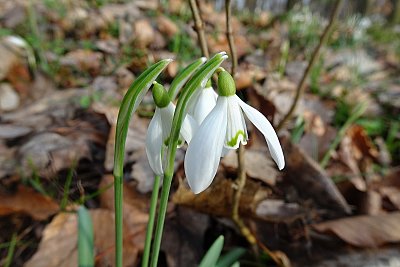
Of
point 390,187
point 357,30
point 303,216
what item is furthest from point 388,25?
point 303,216

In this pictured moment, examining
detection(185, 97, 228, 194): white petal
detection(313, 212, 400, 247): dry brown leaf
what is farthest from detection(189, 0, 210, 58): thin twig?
detection(313, 212, 400, 247): dry brown leaf

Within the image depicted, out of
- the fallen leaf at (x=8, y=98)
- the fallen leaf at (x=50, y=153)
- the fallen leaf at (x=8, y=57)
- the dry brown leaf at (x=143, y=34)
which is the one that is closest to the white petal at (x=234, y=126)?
the fallen leaf at (x=50, y=153)

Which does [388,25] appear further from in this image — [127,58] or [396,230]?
[396,230]

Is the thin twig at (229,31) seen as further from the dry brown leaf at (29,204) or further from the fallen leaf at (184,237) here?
the dry brown leaf at (29,204)

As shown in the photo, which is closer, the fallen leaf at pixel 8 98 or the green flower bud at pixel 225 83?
the green flower bud at pixel 225 83

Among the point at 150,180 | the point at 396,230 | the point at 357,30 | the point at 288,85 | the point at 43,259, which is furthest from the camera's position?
the point at 357,30

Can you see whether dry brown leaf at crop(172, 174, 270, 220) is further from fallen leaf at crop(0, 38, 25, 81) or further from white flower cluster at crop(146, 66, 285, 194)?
→ fallen leaf at crop(0, 38, 25, 81)
